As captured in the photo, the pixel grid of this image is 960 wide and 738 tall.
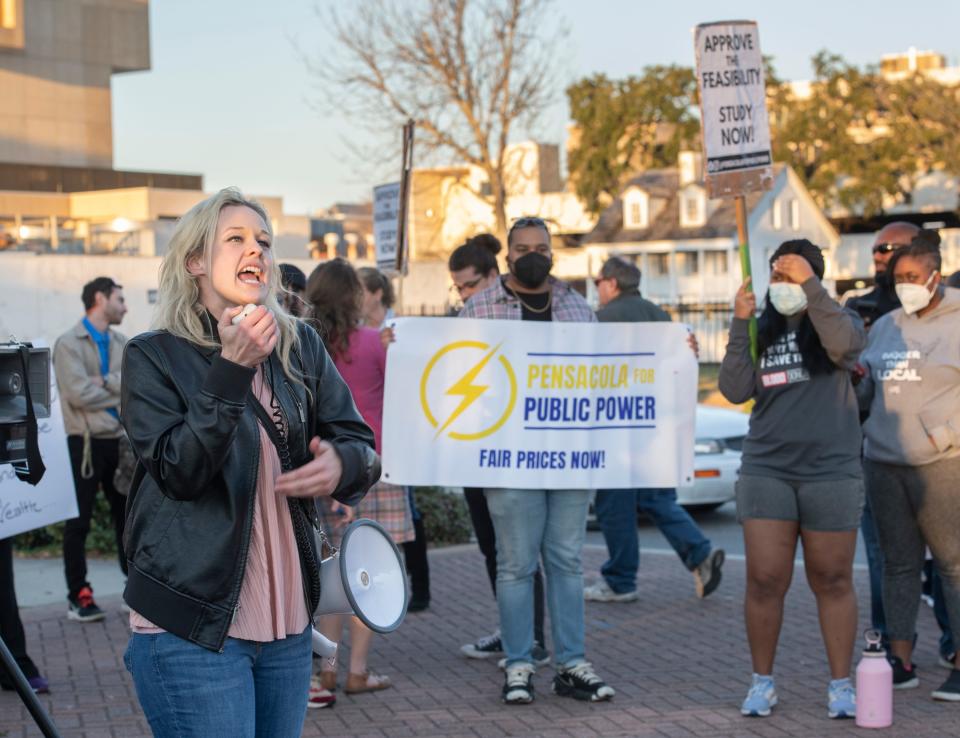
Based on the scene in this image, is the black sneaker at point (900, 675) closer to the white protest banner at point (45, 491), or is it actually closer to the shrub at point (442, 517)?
the white protest banner at point (45, 491)

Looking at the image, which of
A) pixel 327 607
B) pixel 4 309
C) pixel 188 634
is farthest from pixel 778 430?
pixel 4 309

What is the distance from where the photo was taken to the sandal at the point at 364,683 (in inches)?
263

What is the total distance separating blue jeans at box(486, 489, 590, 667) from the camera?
6.43 m

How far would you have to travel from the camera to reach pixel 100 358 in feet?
28.7

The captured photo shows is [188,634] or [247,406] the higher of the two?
[247,406]

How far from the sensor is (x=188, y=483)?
3.07 m

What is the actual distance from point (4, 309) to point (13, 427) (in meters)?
32.1

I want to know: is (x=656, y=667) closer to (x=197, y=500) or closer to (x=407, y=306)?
(x=197, y=500)

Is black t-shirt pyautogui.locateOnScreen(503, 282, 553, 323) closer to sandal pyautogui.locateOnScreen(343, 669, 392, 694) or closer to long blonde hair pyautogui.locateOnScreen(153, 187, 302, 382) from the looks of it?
sandal pyautogui.locateOnScreen(343, 669, 392, 694)

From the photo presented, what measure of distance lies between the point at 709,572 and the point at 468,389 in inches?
106

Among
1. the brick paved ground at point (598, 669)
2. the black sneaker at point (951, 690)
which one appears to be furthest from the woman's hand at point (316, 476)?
the black sneaker at point (951, 690)

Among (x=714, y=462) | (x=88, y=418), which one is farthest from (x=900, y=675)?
(x=714, y=462)

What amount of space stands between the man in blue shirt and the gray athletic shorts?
424 centimetres

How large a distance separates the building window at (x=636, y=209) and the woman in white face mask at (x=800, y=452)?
5973 centimetres
